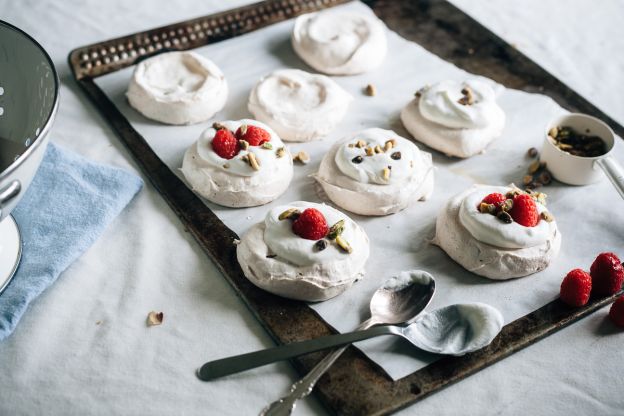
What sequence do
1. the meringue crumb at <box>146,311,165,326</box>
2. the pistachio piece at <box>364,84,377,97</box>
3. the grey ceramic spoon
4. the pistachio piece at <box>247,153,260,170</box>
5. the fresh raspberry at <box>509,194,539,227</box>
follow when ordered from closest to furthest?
the grey ceramic spoon < the meringue crumb at <box>146,311,165,326</box> < the fresh raspberry at <box>509,194,539,227</box> < the pistachio piece at <box>247,153,260,170</box> < the pistachio piece at <box>364,84,377,97</box>

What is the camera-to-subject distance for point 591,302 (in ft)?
5.11

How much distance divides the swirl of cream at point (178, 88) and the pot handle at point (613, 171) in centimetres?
114

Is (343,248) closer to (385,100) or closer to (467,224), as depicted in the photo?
(467,224)

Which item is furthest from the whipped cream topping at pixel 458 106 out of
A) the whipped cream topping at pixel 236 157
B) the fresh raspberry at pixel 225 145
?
the fresh raspberry at pixel 225 145

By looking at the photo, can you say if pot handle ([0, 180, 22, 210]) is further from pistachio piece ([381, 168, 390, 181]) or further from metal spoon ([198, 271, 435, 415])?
pistachio piece ([381, 168, 390, 181])

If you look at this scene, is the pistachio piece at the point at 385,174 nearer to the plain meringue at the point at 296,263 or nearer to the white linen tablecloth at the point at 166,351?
the plain meringue at the point at 296,263

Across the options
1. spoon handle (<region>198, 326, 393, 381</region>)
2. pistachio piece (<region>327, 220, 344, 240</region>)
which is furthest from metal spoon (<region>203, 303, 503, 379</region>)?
pistachio piece (<region>327, 220, 344, 240</region>)

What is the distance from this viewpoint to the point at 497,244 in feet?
5.14

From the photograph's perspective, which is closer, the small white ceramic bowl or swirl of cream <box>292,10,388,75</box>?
the small white ceramic bowl

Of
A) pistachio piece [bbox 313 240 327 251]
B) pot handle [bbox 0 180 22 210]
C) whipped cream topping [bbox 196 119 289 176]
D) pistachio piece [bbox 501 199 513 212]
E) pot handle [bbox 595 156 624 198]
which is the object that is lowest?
pistachio piece [bbox 313 240 327 251]

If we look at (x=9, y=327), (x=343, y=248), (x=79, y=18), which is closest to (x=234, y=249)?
(x=343, y=248)

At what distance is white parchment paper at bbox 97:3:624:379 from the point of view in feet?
5.10

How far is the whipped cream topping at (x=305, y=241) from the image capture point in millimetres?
1500

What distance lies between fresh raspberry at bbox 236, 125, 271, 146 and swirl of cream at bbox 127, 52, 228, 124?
243 millimetres
